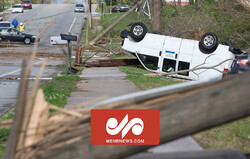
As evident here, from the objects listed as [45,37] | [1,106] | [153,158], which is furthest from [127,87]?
[45,37]

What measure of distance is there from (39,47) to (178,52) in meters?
22.3

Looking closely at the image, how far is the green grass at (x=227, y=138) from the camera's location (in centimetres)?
630

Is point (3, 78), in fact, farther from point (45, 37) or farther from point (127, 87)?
point (45, 37)

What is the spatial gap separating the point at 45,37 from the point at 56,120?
156 feet

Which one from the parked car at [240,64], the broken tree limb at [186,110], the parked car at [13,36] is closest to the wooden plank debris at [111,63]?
the parked car at [240,64]

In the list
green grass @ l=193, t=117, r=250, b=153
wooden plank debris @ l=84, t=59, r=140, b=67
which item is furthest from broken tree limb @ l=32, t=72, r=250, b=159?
wooden plank debris @ l=84, t=59, r=140, b=67

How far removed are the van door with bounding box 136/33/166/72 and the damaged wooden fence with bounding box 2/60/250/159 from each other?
16.2 metres

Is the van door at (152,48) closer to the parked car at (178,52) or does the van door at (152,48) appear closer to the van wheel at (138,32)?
the parked car at (178,52)

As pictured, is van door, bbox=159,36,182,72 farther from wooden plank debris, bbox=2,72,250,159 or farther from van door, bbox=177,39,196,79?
wooden plank debris, bbox=2,72,250,159

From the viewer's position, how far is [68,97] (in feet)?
36.9

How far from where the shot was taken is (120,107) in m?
3.47

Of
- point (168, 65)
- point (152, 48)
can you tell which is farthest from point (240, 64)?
point (152, 48)

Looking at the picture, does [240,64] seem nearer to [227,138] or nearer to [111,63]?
[111,63]

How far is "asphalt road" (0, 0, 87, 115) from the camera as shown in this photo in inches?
579
